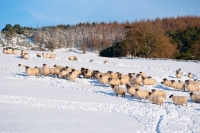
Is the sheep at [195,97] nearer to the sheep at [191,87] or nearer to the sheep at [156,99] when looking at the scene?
the sheep at [156,99]

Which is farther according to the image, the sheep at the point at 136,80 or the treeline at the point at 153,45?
the treeline at the point at 153,45

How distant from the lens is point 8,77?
1895 cm

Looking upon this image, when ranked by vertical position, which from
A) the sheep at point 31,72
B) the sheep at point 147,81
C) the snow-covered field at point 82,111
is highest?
the sheep at point 31,72

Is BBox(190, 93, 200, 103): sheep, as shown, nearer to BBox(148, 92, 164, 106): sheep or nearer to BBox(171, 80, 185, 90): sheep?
BBox(148, 92, 164, 106): sheep

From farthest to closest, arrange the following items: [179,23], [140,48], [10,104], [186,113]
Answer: [179,23]
[140,48]
[10,104]
[186,113]

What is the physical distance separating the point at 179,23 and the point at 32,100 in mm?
88258

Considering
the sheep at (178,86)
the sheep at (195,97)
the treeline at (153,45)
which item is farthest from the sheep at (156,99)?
the treeline at (153,45)

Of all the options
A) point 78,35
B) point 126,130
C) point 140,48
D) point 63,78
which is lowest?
point 126,130

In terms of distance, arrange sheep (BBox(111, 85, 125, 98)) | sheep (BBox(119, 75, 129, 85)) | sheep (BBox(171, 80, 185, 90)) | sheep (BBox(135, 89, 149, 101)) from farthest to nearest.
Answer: sheep (BBox(119, 75, 129, 85))
sheep (BBox(171, 80, 185, 90))
sheep (BBox(111, 85, 125, 98))
sheep (BBox(135, 89, 149, 101))

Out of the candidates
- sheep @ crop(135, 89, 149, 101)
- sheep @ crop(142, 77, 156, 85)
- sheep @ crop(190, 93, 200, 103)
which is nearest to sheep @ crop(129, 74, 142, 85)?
sheep @ crop(142, 77, 156, 85)

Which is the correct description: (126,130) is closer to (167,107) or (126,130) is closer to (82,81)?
(167,107)

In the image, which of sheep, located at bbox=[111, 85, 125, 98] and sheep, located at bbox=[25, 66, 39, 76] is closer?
sheep, located at bbox=[111, 85, 125, 98]

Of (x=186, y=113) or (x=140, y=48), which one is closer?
(x=186, y=113)

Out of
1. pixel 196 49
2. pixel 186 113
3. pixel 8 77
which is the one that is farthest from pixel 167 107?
pixel 196 49
